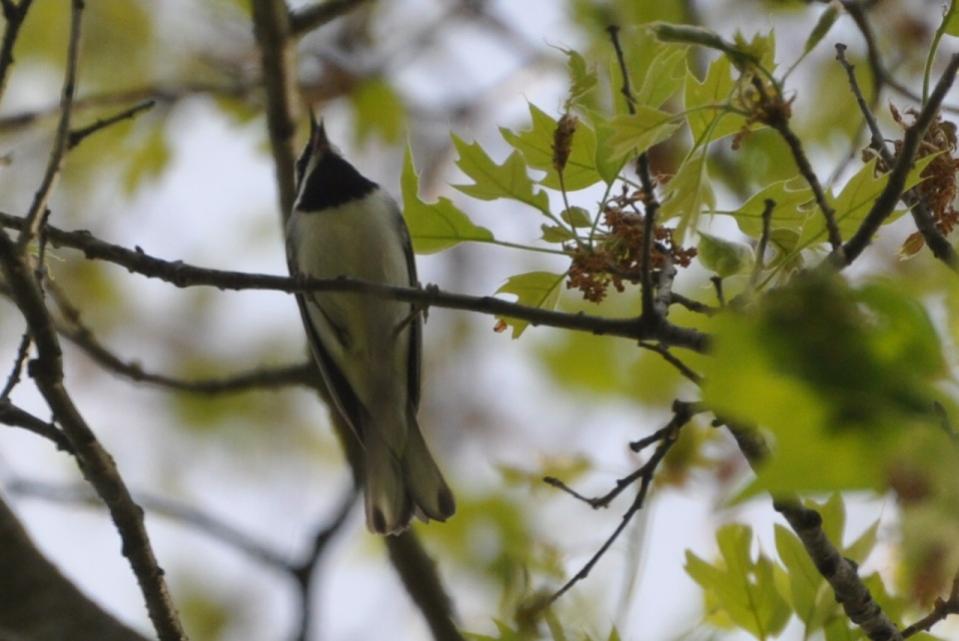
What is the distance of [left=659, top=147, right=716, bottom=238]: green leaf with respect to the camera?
1565 mm

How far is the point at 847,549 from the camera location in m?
2.13

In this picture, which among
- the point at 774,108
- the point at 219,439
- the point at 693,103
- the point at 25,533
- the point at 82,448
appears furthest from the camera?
the point at 219,439

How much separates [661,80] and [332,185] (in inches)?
96.8

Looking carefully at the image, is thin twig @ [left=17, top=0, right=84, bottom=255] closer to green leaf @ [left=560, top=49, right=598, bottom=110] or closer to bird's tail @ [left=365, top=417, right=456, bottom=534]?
green leaf @ [left=560, top=49, right=598, bottom=110]

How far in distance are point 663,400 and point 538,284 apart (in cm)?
171

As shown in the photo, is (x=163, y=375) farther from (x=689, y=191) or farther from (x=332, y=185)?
(x=689, y=191)

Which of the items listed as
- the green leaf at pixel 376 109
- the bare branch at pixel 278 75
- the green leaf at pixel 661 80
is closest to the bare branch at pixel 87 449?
the green leaf at pixel 661 80

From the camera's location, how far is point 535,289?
6.50 ft

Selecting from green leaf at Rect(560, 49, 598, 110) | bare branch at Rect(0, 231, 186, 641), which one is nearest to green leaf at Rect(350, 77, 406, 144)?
bare branch at Rect(0, 231, 186, 641)

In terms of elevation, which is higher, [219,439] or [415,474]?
[219,439]

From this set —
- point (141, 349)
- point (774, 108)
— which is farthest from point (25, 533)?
point (141, 349)

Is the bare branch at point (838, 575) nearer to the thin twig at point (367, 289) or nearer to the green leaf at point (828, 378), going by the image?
the thin twig at point (367, 289)

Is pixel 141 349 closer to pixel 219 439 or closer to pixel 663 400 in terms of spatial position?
pixel 219 439

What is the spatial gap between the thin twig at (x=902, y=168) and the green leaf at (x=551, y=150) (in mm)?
457
